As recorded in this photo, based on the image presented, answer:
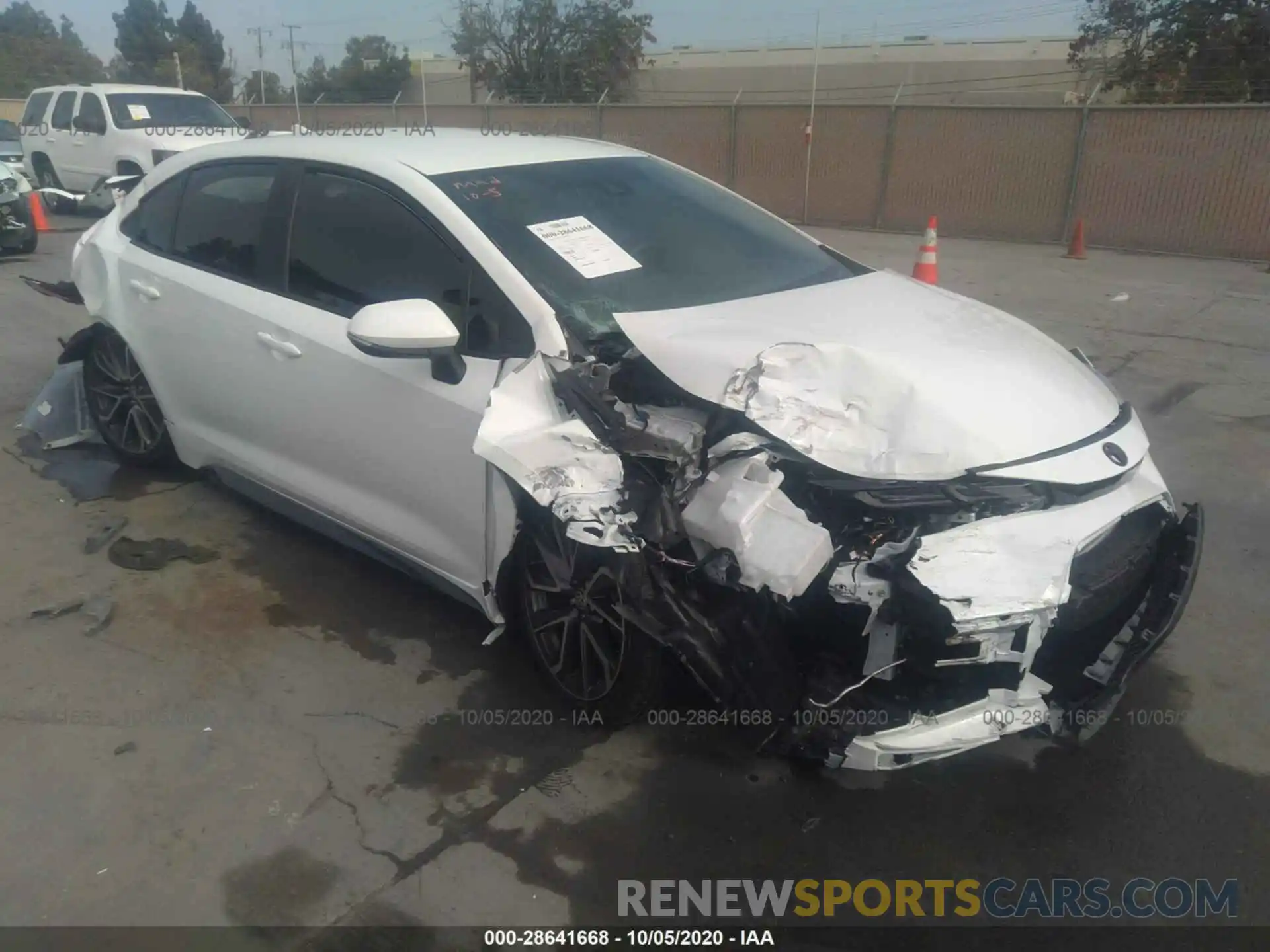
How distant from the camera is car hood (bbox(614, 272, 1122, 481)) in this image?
2.62m

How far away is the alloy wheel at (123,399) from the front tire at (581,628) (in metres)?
2.65

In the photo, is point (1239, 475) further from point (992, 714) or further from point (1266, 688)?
point (992, 714)

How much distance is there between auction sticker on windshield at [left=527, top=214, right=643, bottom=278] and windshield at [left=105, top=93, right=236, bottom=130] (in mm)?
13270

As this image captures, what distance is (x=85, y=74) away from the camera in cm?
6481

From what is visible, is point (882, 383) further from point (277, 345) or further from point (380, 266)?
point (277, 345)

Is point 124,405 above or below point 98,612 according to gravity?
above

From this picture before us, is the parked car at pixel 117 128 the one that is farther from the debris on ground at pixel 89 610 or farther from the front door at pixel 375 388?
the front door at pixel 375 388

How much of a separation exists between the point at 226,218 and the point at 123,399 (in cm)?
135

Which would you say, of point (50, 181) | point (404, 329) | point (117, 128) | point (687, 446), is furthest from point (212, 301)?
point (50, 181)

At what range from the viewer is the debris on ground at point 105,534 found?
14.4 ft

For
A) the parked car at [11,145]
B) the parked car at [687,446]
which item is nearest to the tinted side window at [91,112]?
the parked car at [11,145]

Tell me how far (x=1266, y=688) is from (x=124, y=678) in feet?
13.0

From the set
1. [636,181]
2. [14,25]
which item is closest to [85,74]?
[14,25]

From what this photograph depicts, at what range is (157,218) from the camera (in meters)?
4.58
